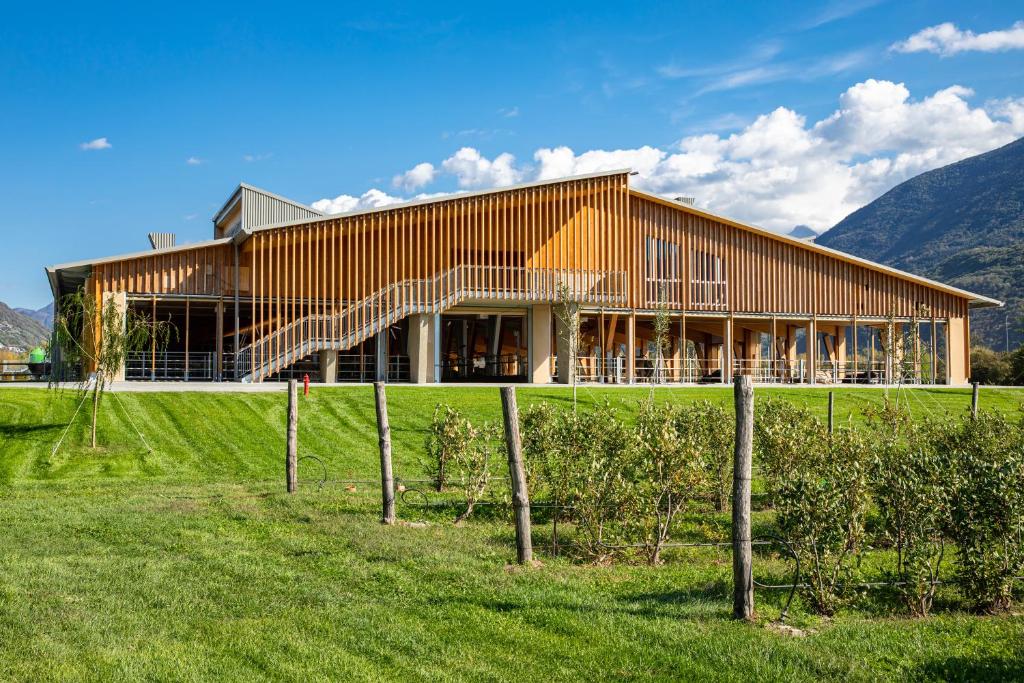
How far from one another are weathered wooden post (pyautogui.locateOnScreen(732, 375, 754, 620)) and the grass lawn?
23cm

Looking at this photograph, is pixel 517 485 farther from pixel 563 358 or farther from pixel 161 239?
pixel 161 239

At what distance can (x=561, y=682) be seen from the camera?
5.95 metres

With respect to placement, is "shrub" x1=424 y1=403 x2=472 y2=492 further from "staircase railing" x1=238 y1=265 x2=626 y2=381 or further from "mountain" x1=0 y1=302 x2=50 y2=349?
"mountain" x1=0 y1=302 x2=50 y2=349

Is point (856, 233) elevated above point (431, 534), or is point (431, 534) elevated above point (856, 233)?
point (856, 233)

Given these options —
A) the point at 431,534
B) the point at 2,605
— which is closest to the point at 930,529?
the point at 431,534

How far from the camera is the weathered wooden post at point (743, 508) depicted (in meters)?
7.27

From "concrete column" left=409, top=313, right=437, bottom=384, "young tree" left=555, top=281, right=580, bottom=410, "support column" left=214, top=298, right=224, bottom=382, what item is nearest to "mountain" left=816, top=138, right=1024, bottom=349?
"young tree" left=555, top=281, right=580, bottom=410

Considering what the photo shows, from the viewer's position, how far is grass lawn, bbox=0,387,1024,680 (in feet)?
20.4

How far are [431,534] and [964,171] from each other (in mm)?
206008

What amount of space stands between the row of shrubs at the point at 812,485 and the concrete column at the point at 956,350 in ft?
84.1

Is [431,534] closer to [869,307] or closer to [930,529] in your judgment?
[930,529]

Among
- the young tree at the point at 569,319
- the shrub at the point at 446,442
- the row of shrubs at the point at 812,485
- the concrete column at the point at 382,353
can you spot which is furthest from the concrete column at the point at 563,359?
the shrub at the point at 446,442

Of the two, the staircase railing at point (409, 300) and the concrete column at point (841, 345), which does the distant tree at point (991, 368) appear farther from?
the staircase railing at point (409, 300)

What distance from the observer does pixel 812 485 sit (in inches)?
304
